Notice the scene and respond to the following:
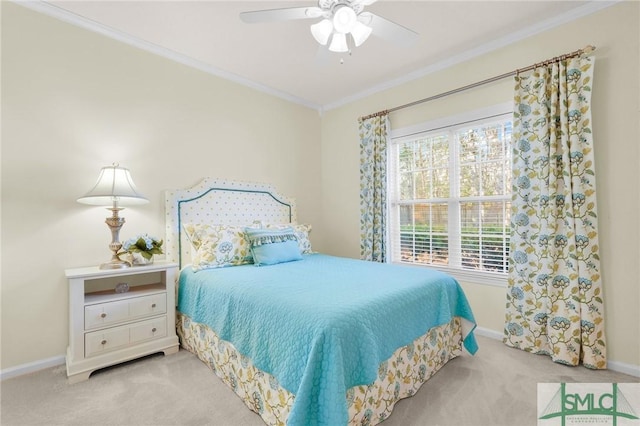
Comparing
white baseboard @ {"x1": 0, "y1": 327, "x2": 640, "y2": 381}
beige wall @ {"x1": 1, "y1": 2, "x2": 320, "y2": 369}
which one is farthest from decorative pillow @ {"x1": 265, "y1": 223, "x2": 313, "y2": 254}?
white baseboard @ {"x1": 0, "y1": 327, "x2": 640, "y2": 381}

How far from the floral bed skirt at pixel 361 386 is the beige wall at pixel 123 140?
1.00 m

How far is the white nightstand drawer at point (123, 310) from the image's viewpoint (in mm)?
2135

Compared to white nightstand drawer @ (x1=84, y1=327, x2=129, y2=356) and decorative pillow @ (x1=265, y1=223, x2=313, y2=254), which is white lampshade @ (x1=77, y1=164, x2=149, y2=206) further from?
decorative pillow @ (x1=265, y1=223, x2=313, y2=254)

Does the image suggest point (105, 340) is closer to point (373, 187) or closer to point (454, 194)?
point (373, 187)

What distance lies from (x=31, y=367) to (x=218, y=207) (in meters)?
1.90

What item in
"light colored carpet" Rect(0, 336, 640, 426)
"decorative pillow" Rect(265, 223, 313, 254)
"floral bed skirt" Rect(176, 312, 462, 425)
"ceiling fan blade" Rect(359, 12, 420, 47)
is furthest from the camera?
"decorative pillow" Rect(265, 223, 313, 254)

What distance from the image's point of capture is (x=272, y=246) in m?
2.75

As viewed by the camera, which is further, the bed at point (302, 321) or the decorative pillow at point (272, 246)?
the decorative pillow at point (272, 246)

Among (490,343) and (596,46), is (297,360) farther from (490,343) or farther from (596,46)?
(596,46)

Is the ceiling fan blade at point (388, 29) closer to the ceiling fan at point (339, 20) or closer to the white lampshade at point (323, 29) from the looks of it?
the ceiling fan at point (339, 20)

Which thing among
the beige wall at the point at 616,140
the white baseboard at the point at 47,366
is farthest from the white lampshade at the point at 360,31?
the white baseboard at the point at 47,366

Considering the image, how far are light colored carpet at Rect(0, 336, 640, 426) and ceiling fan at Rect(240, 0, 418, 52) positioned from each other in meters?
2.30

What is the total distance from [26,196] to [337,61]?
9.68 feet

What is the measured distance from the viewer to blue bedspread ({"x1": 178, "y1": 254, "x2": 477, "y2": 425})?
1.33 m
